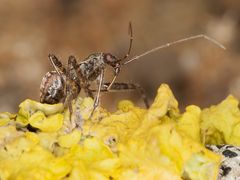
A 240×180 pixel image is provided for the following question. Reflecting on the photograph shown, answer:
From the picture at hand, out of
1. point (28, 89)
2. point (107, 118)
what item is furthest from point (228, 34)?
point (107, 118)

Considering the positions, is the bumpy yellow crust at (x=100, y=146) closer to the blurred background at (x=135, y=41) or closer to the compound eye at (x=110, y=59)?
the compound eye at (x=110, y=59)

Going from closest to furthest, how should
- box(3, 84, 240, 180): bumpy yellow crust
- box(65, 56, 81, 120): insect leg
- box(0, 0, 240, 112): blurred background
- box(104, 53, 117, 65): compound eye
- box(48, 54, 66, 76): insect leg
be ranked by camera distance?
box(3, 84, 240, 180): bumpy yellow crust < box(65, 56, 81, 120): insect leg < box(48, 54, 66, 76): insect leg < box(104, 53, 117, 65): compound eye < box(0, 0, 240, 112): blurred background

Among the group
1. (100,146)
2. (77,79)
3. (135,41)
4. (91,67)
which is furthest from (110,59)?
(135,41)

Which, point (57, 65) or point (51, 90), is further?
point (57, 65)

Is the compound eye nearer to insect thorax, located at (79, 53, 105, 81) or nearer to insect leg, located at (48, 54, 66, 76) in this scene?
insect thorax, located at (79, 53, 105, 81)

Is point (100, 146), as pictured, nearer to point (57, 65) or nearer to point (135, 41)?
point (57, 65)

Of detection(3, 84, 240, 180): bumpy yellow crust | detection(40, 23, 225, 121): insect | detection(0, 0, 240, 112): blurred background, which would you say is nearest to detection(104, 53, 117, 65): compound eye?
detection(40, 23, 225, 121): insect
